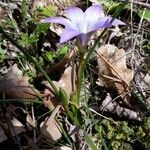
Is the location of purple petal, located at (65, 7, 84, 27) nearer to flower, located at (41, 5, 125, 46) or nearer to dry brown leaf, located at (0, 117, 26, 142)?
flower, located at (41, 5, 125, 46)

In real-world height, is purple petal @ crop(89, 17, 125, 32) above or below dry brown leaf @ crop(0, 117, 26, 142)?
above

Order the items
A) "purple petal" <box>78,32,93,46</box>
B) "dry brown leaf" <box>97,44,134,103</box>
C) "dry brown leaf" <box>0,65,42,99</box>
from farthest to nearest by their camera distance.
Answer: "dry brown leaf" <box>97,44,134,103</box>, "dry brown leaf" <box>0,65,42,99</box>, "purple petal" <box>78,32,93,46</box>

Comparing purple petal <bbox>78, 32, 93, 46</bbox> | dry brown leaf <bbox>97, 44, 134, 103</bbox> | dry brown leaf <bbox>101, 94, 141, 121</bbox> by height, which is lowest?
dry brown leaf <bbox>101, 94, 141, 121</bbox>

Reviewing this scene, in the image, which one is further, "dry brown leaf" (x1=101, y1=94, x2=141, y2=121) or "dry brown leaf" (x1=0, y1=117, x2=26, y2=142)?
"dry brown leaf" (x1=101, y1=94, x2=141, y2=121)

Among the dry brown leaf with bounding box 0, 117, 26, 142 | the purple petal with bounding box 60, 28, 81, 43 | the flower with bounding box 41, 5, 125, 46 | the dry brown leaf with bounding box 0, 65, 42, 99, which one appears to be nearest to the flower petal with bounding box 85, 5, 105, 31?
the flower with bounding box 41, 5, 125, 46

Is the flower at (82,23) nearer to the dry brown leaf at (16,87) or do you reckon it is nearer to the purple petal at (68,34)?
the purple petal at (68,34)

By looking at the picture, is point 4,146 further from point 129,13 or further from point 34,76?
point 129,13

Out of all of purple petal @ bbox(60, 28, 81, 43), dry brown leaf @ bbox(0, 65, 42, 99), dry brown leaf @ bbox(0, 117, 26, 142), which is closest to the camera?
purple petal @ bbox(60, 28, 81, 43)
